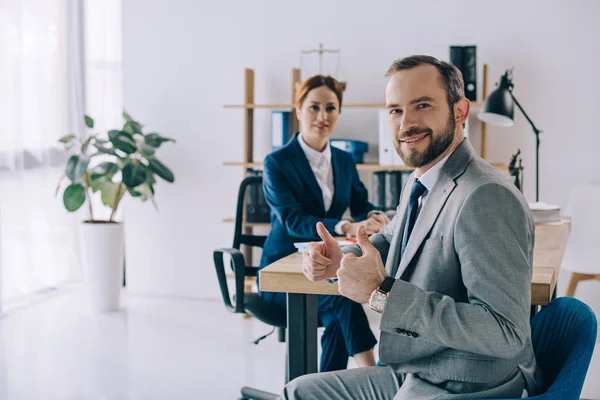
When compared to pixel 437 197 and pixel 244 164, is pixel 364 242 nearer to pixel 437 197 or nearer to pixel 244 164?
pixel 437 197

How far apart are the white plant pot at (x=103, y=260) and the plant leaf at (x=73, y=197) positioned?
0.15 meters

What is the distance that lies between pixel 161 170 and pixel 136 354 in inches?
53.2

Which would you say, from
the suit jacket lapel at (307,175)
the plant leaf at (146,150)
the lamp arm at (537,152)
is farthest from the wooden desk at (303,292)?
the plant leaf at (146,150)

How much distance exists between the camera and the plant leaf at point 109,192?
15.1 ft

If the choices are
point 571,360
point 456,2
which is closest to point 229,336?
point 456,2

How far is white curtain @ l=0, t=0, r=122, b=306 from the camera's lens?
15.1 ft

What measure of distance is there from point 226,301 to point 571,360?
5.59 feet

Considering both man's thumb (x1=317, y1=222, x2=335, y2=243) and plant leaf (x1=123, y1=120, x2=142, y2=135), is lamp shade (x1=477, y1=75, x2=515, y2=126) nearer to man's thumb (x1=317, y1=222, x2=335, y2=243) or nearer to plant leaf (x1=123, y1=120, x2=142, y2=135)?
plant leaf (x1=123, y1=120, x2=142, y2=135)

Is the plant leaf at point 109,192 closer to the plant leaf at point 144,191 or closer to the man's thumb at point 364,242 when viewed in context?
the plant leaf at point 144,191

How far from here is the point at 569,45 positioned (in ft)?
14.2

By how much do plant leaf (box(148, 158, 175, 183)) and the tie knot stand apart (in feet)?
10.7

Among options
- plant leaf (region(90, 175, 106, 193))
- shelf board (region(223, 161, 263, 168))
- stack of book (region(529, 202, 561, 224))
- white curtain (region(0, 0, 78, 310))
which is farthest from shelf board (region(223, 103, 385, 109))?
stack of book (region(529, 202, 561, 224))

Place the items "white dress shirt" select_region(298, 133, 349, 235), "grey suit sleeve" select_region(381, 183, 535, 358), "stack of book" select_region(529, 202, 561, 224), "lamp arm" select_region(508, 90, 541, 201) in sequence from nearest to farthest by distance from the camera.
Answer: "grey suit sleeve" select_region(381, 183, 535, 358), "white dress shirt" select_region(298, 133, 349, 235), "stack of book" select_region(529, 202, 561, 224), "lamp arm" select_region(508, 90, 541, 201)

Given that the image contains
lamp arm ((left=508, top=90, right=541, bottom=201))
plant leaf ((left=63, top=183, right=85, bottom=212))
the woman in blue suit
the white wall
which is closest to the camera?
the woman in blue suit
